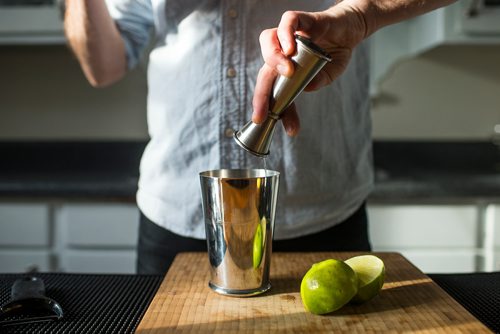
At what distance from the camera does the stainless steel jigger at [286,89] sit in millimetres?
600

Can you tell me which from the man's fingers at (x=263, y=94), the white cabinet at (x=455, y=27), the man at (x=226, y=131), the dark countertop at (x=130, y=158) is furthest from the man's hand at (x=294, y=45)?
the dark countertop at (x=130, y=158)

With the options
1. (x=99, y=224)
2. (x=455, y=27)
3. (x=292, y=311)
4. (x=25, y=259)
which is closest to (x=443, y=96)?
(x=455, y=27)

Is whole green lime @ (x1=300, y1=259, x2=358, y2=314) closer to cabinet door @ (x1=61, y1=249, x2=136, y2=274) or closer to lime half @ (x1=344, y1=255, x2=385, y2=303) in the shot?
lime half @ (x1=344, y1=255, x2=385, y2=303)

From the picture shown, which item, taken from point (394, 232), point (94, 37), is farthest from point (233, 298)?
point (394, 232)

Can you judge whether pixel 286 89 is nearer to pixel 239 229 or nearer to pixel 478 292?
pixel 239 229

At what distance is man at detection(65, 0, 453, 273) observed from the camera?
2.85 ft

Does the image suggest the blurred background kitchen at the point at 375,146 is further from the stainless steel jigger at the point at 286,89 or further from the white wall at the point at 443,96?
the stainless steel jigger at the point at 286,89

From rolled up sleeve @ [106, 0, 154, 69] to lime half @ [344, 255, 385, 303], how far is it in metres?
0.59

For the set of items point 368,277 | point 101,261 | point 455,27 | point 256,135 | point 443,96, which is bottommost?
point 101,261

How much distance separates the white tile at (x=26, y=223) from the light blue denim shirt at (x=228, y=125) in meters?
0.76

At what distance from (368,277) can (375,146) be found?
1.43 meters

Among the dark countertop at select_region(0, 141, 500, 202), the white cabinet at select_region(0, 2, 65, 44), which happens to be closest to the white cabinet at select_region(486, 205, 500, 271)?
the dark countertop at select_region(0, 141, 500, 202)

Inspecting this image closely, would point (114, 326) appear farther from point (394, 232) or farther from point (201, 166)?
point (394, 232)

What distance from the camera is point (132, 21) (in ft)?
3.33
